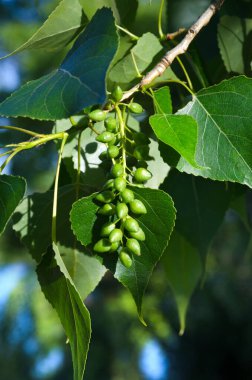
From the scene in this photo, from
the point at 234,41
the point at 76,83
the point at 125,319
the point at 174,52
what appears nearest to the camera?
the point at 76,83

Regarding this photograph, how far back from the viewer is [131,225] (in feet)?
1.72

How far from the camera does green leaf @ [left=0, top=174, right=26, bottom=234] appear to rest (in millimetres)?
559

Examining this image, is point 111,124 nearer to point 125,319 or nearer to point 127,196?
point 127,196

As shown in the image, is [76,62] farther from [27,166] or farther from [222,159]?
[27,166]

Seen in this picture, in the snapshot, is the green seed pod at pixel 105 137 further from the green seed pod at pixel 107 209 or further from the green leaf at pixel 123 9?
the green leaf at pixel 123 9

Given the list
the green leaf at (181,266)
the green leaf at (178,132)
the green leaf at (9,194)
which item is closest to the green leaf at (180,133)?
the green leaf at (178,132)

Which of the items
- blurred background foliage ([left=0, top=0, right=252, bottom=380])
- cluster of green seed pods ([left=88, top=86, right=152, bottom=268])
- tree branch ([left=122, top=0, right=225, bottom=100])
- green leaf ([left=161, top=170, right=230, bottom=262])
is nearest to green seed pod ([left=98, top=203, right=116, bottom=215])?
cluster of green seed pods ([left=88, top=86, right=152, bottom=268])

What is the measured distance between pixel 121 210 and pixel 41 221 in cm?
18

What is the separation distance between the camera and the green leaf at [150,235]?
1.83 ft

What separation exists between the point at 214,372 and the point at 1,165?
540 centimetres

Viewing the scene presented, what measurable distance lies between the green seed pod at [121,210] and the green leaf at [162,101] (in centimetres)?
10

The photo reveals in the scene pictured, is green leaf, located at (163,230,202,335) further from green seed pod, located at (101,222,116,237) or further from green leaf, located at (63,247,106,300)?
green seed pod, located at (101,222,116,237)

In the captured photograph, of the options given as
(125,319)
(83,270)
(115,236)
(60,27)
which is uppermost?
(60,27)

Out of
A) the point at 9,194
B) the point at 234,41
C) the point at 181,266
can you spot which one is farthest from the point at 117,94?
the point at 181,266
